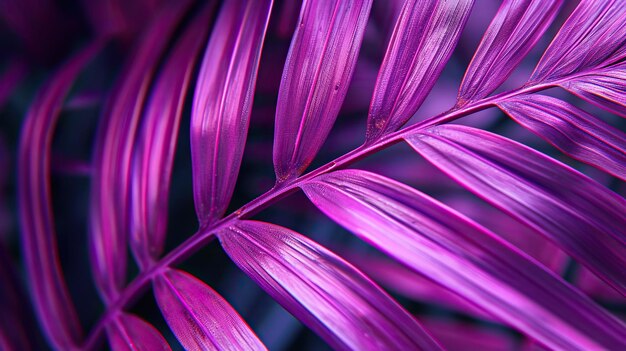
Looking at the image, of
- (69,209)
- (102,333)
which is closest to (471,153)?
(102,333)

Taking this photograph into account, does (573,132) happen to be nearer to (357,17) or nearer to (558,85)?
(558,85)

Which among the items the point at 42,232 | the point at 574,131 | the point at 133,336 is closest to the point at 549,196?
the point at 574,131

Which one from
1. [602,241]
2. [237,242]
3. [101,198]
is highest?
[101,198]

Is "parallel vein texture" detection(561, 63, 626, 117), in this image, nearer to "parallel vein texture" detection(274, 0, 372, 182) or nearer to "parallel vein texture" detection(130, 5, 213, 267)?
"parallel vein texture" detection(274, 0, 372, 182)

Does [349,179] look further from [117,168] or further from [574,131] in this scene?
[117,168]

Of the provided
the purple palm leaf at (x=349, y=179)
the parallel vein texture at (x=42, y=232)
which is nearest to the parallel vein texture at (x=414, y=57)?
the purple palm leaf at (x=349, y=179)

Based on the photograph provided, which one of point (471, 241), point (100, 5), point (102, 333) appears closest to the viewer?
point (471, 241)
